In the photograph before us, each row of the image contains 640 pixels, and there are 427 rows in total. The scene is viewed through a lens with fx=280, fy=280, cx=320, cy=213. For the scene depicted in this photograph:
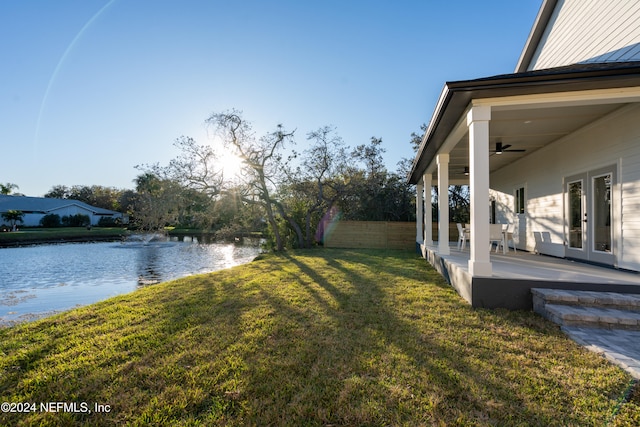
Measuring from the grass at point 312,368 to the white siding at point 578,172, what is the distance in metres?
2.98

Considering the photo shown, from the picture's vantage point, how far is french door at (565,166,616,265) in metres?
5.23

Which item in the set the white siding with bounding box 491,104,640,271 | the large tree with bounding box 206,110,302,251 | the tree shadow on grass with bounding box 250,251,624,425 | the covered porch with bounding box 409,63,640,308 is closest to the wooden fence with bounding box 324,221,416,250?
the large tree with bounding box 206,110,302,251

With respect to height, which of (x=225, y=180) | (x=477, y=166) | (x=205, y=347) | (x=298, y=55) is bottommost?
(x=205, y=347)

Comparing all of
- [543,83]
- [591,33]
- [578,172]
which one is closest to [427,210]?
[578,172]

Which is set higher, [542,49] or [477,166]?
[542,49]

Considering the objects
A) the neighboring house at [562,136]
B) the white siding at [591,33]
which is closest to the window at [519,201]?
the neighboring house at [562,136]

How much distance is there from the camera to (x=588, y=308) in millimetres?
3396

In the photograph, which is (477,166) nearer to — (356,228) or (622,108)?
(622,108)

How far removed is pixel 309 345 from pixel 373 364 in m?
0.70

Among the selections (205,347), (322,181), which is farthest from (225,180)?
(205,347)

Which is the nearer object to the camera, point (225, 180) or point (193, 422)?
point (193, 422)

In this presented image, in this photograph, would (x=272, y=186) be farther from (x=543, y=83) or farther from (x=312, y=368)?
(x=312, y=368)

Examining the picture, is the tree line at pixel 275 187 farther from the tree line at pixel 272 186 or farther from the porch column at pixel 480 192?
the porch column at pixel 480 192

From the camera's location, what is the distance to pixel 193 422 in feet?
5.88
